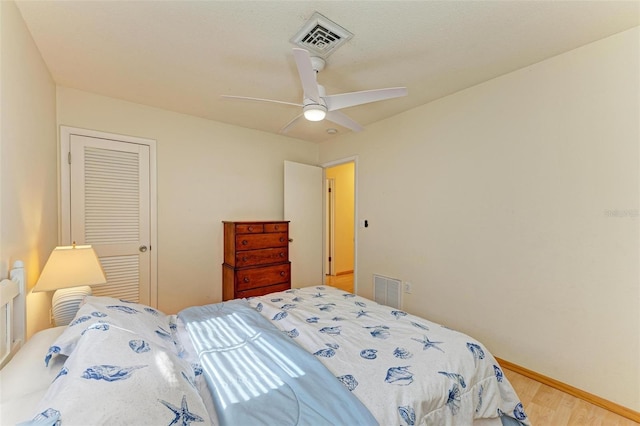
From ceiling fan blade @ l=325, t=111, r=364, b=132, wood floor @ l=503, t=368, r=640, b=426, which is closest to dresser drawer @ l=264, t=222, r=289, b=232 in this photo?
ceiling fan blade @ l=325, t=111, r=364, b=132

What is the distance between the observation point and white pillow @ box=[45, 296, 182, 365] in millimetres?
1058

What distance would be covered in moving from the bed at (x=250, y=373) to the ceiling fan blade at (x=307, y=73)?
145 centimetres

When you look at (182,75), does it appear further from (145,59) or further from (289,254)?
(289,254)

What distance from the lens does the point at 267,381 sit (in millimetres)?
1078

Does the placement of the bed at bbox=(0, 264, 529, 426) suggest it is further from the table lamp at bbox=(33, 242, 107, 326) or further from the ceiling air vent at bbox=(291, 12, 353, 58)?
the ceiling air vent at bbox=(291, 12, 353, 58)

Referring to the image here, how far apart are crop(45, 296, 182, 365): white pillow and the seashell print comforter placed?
0.62 m

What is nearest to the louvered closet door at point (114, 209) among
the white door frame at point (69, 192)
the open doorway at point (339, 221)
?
the white door frame at point (69, 192)

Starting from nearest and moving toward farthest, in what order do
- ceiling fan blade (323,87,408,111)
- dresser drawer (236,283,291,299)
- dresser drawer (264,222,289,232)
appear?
ceiling fan blade (323,87,408,111) < dresser drawer (236,283,291,299) < dresser drawer (264,222,289,232)

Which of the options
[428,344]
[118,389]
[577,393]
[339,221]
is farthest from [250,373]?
[339,221]

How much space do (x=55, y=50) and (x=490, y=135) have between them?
346 cm

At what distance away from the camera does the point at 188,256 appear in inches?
125

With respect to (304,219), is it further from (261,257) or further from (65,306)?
(65,306)

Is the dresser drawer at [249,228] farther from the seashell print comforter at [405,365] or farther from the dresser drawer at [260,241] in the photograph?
the seashell print comforter at [405,365]

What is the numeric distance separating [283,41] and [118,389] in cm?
200
